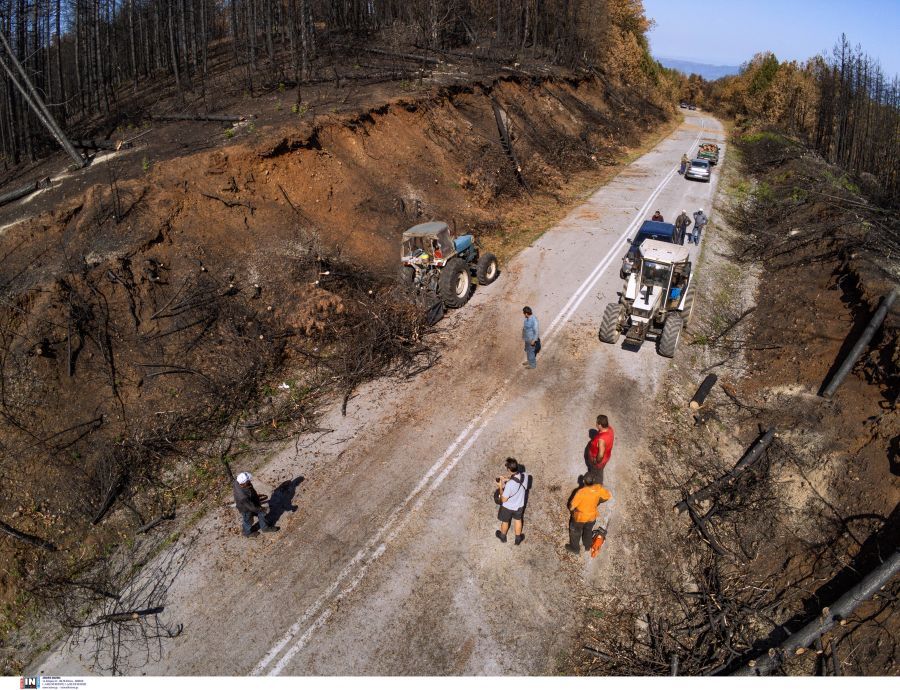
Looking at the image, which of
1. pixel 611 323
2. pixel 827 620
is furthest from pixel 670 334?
pixel 827 620

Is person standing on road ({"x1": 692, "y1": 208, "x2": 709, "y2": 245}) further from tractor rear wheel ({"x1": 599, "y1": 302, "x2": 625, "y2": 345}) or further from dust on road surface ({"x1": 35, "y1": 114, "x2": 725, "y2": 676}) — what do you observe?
tractor rear wheel ({"x1": 599, "y1": 302, "x2": 625, "y2": 345})

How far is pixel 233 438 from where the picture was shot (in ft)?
33.2

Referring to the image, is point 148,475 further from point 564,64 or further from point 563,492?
point 564,64

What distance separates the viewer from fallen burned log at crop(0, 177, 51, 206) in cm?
1395

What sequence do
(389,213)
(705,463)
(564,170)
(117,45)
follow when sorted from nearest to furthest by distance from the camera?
(705,463) < (389,213) < (564,170) < (117,45)

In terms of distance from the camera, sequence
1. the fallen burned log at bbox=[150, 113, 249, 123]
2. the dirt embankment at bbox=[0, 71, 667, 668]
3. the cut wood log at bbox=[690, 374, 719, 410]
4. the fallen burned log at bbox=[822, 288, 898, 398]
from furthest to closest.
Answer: the fallen burned log at bbox=[150, 113, 249, 123]
the cut wood log at bbox=[690, 374, 719, 410]
the fallen burned log at bbox=[822, 288, 898, 398]
the dirt embankment at bbox=[0, 71, 667, 668]

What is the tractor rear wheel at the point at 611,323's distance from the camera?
40.0 feet

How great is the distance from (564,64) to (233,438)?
42.5 metres

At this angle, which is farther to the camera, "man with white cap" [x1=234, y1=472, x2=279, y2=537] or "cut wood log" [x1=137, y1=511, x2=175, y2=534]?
"cut wood log" [x1=137, y1=511, x2=175, y2=534]

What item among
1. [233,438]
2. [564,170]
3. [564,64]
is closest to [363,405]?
[233,438]

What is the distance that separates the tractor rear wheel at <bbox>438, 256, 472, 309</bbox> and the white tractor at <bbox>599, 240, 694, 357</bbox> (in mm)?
4053

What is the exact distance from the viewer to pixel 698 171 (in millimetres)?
27219

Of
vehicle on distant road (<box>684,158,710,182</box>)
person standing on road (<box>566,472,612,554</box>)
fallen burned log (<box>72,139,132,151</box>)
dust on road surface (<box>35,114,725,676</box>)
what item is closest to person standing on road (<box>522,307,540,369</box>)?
dust on road surface (<box>35,114,725,676</box>)

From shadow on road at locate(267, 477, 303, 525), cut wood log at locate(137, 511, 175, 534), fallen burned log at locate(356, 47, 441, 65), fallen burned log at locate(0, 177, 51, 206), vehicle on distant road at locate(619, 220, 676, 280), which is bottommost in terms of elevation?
cut wood log at locate(137, 511, 175, 534)
